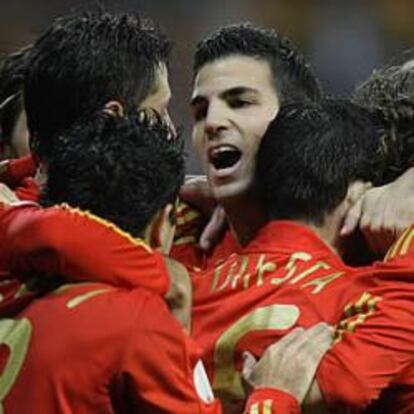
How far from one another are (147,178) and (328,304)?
34 cm

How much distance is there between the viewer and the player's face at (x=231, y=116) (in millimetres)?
1986

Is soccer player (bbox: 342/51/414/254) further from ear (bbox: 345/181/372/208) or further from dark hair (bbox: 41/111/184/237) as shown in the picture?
dark hair (bbox: 41/111/184/237)

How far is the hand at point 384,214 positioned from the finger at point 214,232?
1.04ft

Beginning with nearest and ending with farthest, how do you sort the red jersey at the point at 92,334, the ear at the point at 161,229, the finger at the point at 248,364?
the red jersey at the point at 92,334 → the ear at the point at 161,229 → the finger at the point at 248,364

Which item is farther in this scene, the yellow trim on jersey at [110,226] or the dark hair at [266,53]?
the dark hair at [266,53]

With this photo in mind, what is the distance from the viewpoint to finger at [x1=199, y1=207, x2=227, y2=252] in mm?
2045

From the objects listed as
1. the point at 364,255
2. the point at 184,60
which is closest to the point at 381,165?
the point at 364,255

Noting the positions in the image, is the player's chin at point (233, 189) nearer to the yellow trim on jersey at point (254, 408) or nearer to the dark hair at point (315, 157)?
the dark hair at point (315, 157)

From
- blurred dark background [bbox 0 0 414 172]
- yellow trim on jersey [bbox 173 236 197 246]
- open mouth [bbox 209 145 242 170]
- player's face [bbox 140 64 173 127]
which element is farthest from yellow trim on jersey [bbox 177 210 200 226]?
blurred dark background [bbox 0 0 414 172]

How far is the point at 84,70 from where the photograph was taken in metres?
1.73

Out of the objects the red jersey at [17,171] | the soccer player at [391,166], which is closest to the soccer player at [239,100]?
the soccer player at [391,166]

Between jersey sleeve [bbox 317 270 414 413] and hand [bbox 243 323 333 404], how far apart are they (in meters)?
0.02

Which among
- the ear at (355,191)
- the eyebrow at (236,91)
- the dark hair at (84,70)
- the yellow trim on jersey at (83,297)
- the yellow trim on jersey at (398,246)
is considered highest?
the dark hair at (84,70)

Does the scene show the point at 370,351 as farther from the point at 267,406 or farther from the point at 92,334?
the point at 92,334
